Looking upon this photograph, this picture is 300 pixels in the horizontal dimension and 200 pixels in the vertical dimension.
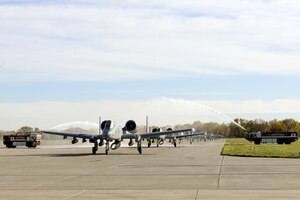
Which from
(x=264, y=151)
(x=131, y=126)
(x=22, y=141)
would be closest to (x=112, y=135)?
(x=131, y=126)

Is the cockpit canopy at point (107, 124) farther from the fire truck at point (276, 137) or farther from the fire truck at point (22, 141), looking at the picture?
the fire truck at point (276, 137)

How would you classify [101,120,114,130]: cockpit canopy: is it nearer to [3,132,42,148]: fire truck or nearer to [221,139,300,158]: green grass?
[221,139,300,158]: green grass

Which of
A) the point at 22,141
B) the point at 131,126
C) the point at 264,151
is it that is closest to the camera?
the point at 264,151

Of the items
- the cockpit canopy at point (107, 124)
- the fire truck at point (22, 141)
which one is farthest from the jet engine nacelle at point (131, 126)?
the fire truck at point (22, 141)

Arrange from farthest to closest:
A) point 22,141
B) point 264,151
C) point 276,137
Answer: point 276,137 → point 22,141 → point 264,151

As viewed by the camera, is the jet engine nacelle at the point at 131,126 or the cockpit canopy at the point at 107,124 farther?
the jet engine nacelle at the point at 131,126

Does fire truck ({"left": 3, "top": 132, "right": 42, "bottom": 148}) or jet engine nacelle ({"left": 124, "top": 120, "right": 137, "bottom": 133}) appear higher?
jet engine nacelle ({"left": 124, "top": 120, "right": 137, "bottom": 133})

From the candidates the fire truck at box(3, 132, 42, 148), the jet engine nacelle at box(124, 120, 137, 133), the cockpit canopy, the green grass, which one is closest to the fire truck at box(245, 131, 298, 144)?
the green grass

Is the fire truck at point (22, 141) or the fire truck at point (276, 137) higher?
the fire truck at point (276, 137)

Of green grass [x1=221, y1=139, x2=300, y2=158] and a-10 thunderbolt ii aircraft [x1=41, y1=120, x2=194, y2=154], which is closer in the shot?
green grass [x1=221, y1=139, x2=300, y2=158]

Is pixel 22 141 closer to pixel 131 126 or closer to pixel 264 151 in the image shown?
pixel 131 126
